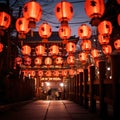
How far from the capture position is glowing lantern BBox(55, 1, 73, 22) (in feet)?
36.5

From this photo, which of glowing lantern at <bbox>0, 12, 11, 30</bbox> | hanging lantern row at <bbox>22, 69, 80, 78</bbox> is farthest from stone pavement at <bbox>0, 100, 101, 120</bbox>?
hanging lantern row at <bbox>22, 69, 80, 78</bbox>

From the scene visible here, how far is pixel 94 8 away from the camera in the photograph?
10.4 metres

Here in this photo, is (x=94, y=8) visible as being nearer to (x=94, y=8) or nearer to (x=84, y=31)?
(x=94, y=8)

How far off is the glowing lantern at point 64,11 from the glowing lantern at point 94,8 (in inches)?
37.9

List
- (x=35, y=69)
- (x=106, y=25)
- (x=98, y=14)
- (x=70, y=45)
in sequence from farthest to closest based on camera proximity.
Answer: (x=35, y=69) < (x=70, y=45) < (x=106, y=25) < (x=98, y=14)

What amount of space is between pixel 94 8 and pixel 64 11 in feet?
5.14

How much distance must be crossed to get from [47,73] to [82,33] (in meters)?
21.5

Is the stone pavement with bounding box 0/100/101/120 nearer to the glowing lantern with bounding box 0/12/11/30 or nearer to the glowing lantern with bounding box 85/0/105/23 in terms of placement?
the glowing lantern with bounding box 85/0/105/23

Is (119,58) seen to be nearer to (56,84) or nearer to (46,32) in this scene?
(46,32)

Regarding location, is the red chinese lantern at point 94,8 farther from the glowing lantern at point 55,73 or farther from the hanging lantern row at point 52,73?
the glowing lantern at point 55,73

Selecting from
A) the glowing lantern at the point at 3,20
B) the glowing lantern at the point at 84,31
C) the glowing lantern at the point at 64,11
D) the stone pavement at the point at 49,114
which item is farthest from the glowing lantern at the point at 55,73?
the stone pavement at the point at 49,114

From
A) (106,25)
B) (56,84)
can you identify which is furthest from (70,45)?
(56,84)

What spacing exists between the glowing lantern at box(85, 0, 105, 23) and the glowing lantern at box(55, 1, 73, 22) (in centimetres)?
96

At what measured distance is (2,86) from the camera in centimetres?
1111
